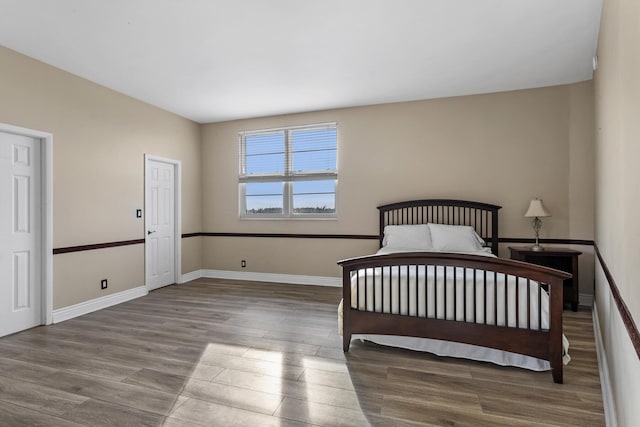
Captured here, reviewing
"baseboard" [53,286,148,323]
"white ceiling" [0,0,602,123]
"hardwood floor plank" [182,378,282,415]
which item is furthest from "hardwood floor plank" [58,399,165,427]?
"white ceiling" [0,0,602,123]

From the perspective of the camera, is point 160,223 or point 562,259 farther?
point 160,223

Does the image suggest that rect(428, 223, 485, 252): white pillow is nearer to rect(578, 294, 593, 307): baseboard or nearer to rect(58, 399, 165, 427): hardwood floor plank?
rect(578, 294, 593, 307): baseboard

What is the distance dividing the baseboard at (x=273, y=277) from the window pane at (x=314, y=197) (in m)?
1.04

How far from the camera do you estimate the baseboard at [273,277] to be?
17.0 ft

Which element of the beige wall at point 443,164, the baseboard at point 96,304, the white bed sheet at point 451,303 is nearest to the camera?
the white bed sheet at point 451,303

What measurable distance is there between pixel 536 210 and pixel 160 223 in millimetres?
5120

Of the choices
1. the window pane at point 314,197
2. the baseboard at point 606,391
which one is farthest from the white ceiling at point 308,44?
the baseboard at point 606,391

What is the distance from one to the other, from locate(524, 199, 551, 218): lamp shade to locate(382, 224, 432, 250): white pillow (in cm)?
120

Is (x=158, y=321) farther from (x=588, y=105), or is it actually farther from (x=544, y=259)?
(x=588, y=105)

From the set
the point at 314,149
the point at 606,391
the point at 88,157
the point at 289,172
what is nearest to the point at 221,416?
the point at 606,391

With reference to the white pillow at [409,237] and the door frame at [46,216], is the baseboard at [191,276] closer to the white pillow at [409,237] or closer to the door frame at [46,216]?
the door frame at [46,216]

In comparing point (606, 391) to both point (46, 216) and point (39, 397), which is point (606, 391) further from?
point (46, 216)

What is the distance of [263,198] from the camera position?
558 centimetres

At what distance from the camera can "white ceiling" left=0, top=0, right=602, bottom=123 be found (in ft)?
8.36
